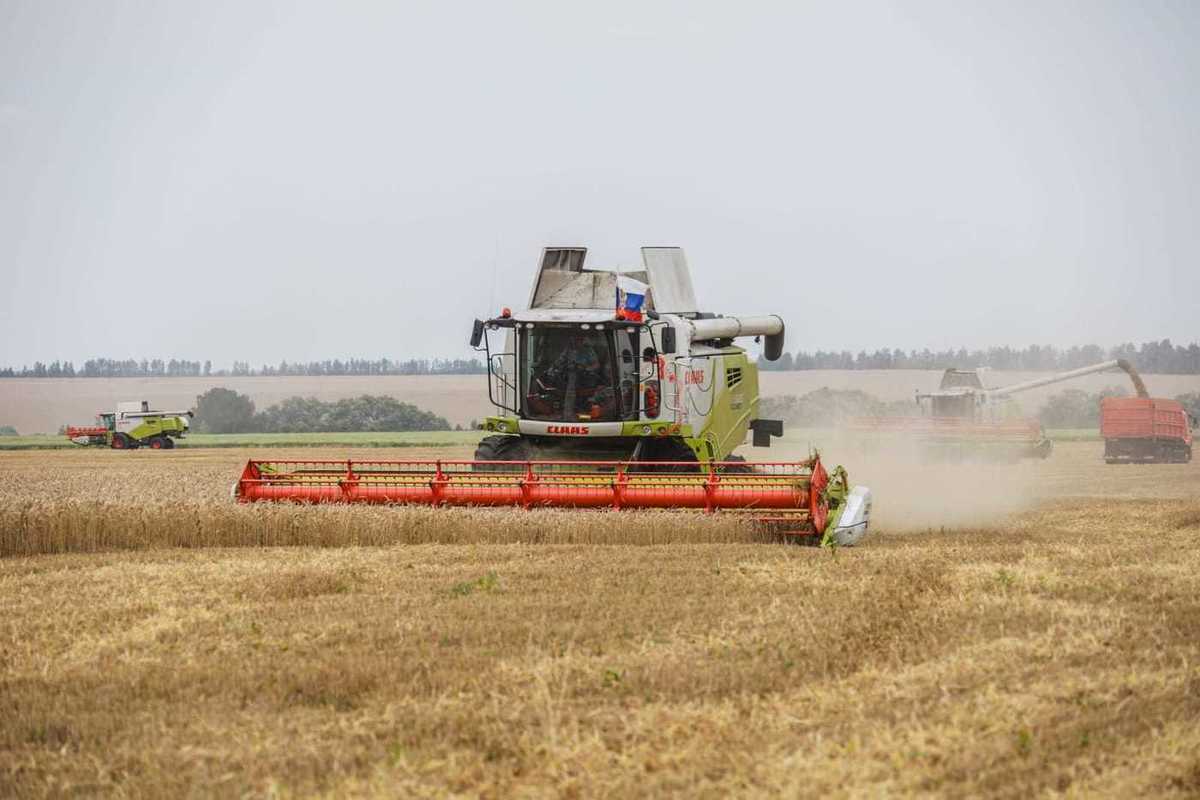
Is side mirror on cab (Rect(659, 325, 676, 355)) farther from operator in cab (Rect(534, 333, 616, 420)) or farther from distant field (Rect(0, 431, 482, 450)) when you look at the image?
distant field (Rect(0, 431, 482, 450))

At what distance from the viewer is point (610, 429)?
12891mm

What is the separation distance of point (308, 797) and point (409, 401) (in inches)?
2018

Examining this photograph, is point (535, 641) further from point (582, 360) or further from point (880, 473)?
point (880, 473)

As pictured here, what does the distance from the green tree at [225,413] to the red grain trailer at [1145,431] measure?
3319 cm

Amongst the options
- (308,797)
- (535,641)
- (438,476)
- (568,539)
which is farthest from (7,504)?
(308,797)

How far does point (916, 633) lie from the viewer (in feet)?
23.6

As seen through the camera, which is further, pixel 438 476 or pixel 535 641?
pixel 438 476

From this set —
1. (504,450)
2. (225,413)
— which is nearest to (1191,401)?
(225,413)

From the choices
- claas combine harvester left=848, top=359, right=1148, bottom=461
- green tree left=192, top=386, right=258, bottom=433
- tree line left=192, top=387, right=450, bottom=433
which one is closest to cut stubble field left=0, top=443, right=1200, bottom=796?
claas combine harvester left=848, top=359, right=1148, bottom=461

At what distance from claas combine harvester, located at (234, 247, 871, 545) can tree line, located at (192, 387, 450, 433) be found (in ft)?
123

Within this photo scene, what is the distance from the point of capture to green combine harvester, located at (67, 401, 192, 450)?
38.9 m

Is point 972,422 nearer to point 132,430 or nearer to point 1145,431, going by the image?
point 1145,431

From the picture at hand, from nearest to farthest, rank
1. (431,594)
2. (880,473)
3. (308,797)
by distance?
(308,797) → (431,594) → (880,473)

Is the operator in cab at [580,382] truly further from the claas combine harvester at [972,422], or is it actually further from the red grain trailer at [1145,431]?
the red grain trailer at [1145,431]
